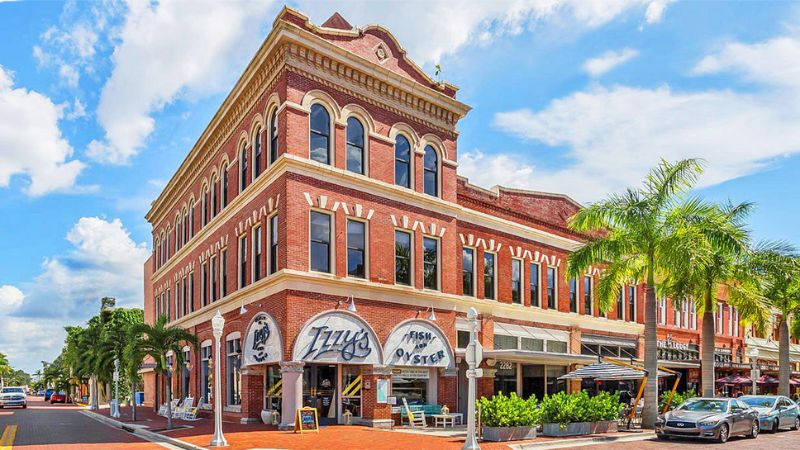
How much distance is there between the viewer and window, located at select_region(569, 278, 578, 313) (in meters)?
36.0

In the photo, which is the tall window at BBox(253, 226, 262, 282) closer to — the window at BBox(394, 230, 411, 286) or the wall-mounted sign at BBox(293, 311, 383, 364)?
the wall-mounted sign at BBox(293, 311, 383, 364)

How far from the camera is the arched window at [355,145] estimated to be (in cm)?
2578

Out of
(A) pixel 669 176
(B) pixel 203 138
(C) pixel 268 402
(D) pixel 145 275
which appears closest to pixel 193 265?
(B) pixel 203 138

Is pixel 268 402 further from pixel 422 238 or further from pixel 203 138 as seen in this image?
pixel 203 138

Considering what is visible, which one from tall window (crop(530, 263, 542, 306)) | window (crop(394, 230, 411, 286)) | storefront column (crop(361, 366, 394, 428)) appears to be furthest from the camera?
tall window (crop(530, 263, 542, 306))

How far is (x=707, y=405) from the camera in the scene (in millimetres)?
22562

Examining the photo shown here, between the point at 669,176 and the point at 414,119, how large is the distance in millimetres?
9736

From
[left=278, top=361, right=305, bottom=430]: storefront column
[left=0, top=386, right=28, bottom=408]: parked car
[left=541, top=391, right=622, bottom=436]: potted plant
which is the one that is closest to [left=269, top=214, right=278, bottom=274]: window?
[left=278, top=361, right=305, bottom=430]: storefront column

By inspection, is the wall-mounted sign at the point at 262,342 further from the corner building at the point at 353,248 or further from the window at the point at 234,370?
the window at the point at 234,370

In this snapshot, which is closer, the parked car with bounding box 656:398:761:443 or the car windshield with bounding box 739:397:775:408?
the parked car with bounding box 656:398:761:443

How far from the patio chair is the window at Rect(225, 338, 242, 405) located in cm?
640

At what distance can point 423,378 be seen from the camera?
2709 cm

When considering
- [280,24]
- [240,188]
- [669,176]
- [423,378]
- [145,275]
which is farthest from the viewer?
[145,275]

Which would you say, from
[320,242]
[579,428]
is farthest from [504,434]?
[320,242]
